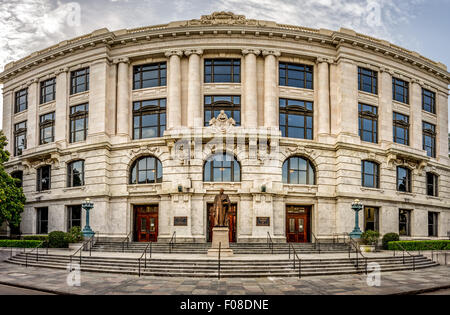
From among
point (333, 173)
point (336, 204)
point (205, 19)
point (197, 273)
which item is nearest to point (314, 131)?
point (333, 173)

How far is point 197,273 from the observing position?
18.6 m

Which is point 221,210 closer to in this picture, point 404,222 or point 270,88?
point 270,88

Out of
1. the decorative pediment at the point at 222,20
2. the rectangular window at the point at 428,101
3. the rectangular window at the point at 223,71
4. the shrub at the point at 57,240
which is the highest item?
the decorative pediment at the point at 222,20

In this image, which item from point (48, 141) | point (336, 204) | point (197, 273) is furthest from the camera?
point (48, 141)

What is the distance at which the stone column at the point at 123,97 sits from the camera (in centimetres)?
3369

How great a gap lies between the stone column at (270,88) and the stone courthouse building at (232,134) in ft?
0.39

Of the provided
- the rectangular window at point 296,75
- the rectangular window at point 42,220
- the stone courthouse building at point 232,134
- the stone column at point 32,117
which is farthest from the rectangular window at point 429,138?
the stone column at point 32,117

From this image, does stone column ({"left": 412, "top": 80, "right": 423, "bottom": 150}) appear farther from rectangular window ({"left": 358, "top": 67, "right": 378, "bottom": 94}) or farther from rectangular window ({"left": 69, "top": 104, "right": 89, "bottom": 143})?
rectangular window ({"left": 69, "top": 104, "right": 89, "bottom": 143})

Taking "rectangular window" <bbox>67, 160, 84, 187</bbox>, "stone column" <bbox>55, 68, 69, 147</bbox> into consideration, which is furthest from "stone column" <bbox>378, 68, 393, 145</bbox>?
"stone column" <bbox>55, 68, 69, 147</bbox>

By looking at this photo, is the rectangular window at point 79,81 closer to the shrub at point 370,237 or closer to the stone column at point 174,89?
the stone column at point 174,89

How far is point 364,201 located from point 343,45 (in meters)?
13.8

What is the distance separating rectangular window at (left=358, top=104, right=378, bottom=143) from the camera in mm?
34072

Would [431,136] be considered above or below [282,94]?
below
